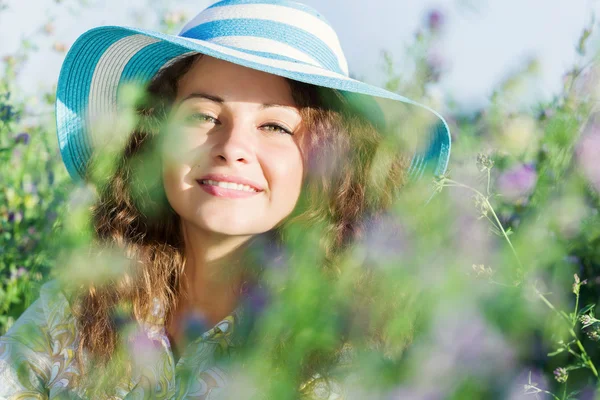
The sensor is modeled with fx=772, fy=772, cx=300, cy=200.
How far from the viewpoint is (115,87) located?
149cm

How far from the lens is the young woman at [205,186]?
1.22 meters

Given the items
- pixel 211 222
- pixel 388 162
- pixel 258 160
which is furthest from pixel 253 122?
pixel 388 162

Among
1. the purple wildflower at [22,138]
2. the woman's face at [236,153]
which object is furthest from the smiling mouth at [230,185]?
the purple wildflower at [22,138]

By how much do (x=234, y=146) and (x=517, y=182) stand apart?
16.5 inches

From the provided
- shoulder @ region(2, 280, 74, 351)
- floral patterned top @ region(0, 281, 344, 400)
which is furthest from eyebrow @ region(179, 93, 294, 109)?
shoulder @ region(2, 280, 74, 351)

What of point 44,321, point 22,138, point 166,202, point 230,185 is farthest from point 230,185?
point 22,138

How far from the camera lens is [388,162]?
4.76 feet

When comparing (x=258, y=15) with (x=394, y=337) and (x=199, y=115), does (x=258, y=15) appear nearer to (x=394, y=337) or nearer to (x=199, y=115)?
(x=199, y=115)

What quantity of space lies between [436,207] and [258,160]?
391 mm

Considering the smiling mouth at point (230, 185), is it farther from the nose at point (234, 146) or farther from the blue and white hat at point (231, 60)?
the blue and white hat at point (231, 60)

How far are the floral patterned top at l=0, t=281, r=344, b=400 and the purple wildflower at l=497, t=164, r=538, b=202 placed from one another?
1.36 feet

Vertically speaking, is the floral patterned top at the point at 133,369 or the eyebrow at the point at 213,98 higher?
the eyebrow at the point at 213,98

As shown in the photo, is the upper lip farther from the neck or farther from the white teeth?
the neck

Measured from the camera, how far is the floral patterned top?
1.30m
